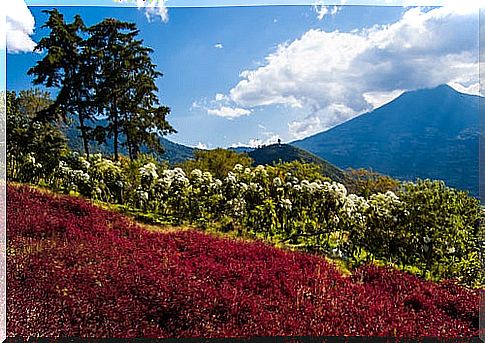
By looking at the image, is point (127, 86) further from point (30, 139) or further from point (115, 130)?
point (30, 139)

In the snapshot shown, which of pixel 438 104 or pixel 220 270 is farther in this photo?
pixel 438 104

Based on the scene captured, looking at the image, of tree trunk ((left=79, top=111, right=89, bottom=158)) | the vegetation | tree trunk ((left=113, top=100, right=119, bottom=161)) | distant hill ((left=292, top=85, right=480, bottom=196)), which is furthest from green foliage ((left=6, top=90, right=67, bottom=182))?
distant hill ((left=292, top=85, right=480, bottom=196))

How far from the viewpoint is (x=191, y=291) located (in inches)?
162

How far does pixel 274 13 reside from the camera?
4.74 metres

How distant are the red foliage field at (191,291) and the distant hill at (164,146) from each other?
709 millimetres

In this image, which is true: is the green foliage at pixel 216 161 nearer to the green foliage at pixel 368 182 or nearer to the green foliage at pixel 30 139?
the green foliage at pixel 368 182

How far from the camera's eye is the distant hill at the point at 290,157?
5.04 meters

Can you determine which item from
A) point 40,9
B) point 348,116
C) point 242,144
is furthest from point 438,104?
point 40,9

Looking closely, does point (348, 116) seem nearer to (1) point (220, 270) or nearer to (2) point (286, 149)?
(2) point (286, 149)

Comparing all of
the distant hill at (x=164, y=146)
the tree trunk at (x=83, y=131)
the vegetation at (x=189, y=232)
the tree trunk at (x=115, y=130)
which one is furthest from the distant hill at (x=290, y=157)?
the tree trunk at (x=83, y=131)

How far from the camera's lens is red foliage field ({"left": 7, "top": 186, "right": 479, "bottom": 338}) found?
13.1 ft

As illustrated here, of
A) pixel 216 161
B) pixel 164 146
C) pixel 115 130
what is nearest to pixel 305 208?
pixel 216 161

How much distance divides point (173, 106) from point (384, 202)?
1964mm

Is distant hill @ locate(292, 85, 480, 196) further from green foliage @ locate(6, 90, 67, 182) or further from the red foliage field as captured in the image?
green foliage @ locate(6, 90, 67, 182)
